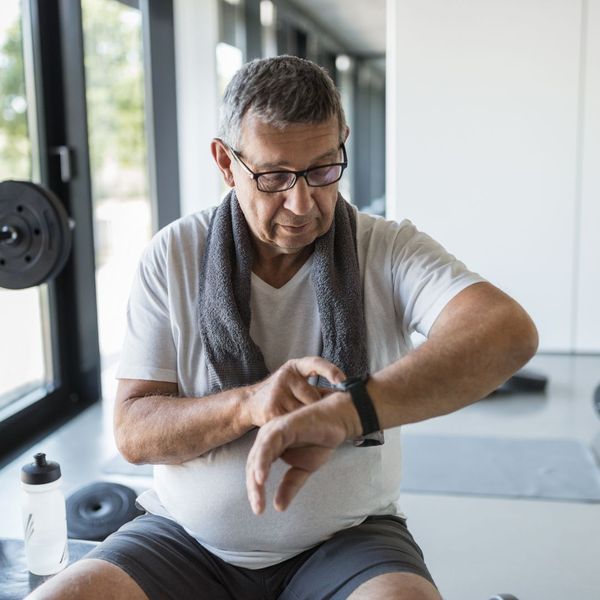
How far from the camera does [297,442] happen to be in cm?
113

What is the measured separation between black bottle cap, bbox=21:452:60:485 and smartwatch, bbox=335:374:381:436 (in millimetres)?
842

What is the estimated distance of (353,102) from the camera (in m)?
8.62

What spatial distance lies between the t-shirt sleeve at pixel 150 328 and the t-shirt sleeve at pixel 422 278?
42 cm

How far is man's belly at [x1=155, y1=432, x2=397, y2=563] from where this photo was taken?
1.35m

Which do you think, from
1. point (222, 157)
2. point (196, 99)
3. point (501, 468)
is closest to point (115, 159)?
point (196, 99)

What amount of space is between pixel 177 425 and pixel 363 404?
0.35 meters

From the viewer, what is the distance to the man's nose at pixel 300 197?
1359mm

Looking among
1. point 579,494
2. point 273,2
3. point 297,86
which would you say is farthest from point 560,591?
point 273,2

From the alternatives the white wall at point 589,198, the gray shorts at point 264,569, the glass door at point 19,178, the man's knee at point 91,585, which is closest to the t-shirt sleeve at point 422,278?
the gray shorts at point 264,569

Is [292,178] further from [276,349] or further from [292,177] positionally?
[276,349]

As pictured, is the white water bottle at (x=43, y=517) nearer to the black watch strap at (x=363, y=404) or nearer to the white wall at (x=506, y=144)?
the black watch strap at (x=363, y=404)

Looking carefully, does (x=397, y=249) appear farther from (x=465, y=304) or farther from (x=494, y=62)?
(x=494, y=62)

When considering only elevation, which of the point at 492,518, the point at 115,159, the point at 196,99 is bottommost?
the point at 492,518

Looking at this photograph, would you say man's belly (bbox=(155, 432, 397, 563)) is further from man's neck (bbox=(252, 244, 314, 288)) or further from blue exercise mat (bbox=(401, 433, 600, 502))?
blue exercise mat (bbox=(401, 433, 600, 502))
